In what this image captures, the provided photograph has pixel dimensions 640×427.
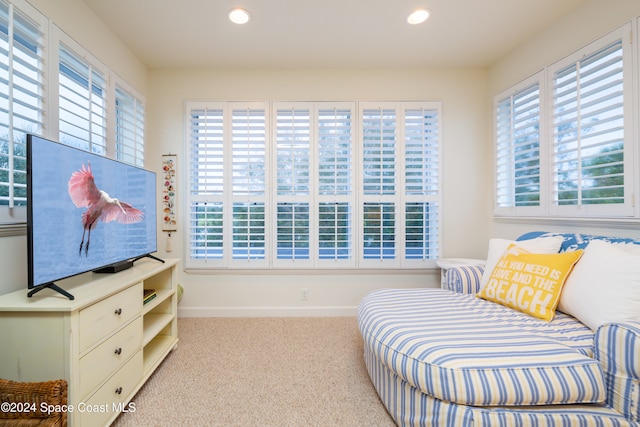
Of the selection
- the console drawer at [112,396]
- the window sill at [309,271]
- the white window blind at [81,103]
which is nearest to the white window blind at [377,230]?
the window sill at [309,271]

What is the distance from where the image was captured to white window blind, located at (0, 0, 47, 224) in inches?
47.6

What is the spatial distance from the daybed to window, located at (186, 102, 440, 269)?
1.19 meters

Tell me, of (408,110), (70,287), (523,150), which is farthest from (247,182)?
(523,150)

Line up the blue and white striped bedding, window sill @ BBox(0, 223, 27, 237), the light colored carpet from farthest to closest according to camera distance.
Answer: the light colored carpet
window sill @ BBox(0, 223, 27, 237)
the blue and white striped bedding

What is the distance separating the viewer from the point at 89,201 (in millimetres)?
1326

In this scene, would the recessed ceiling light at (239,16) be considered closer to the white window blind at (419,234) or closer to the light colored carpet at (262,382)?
the white window blind at (419,234)

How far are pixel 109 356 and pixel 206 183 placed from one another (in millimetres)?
1634

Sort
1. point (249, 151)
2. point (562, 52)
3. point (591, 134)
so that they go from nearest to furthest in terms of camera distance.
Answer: point (591, 134)
point (562, 52)
point (249, 151)

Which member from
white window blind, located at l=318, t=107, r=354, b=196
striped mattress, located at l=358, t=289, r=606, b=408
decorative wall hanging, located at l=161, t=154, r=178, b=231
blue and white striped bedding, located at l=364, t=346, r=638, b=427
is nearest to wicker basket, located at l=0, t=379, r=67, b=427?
striped mattress, located at l=358, t=289, r=606, b=408

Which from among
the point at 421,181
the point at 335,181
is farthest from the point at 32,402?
the point at 421,181

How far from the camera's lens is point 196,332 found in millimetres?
2201

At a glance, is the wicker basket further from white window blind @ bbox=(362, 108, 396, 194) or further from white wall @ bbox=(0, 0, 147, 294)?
white window blind @ bbox=(362, 108, 396, 194)

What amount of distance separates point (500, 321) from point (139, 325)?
205 cm

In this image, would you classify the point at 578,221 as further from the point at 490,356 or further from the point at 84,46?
the point at 84,46
